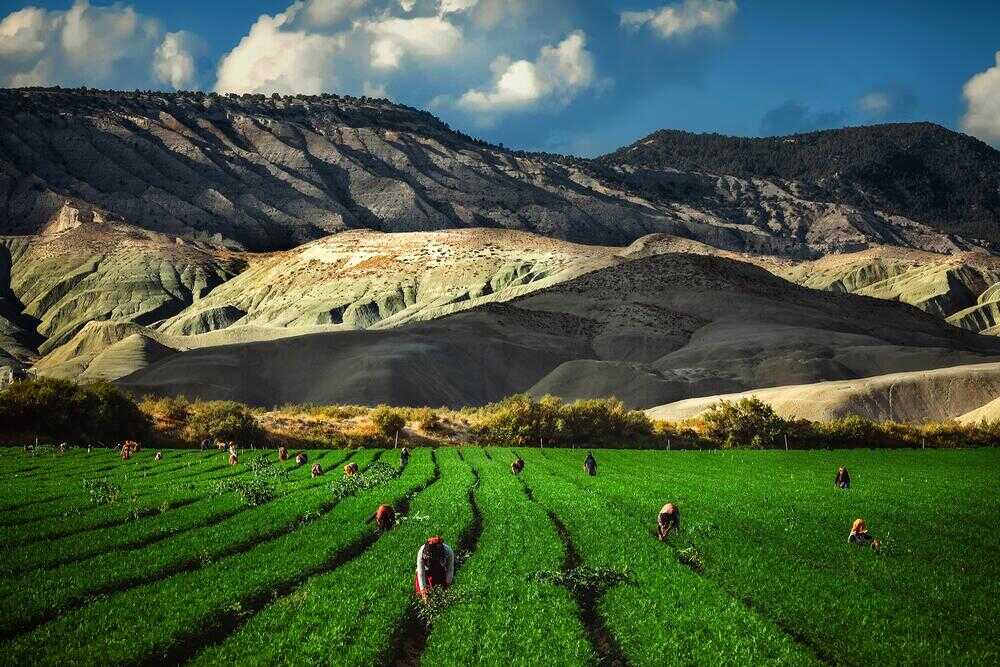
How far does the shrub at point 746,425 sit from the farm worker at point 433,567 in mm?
40130

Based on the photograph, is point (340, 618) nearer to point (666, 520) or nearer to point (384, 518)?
point (384, 518)

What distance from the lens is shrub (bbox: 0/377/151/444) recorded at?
42500mm

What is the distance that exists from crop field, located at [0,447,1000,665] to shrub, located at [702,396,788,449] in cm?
2320

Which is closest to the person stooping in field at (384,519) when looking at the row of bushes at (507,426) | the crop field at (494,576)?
the crop field at (494,576)

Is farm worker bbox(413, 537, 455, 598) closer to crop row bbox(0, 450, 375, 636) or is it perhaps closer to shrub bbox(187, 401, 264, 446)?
crop row bbox(0, 450, 375, 636)

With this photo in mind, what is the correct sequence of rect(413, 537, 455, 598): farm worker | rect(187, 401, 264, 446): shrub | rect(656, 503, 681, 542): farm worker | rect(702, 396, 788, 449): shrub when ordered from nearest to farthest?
rect(413, 537, 455, 598): farm worker → rect(656, 503, 681, 542): farm worker → rect(187, 401, 264, 446): shrub → rect(702, 396, 788, 449): shrub

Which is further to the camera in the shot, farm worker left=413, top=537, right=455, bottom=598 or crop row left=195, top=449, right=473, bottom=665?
farm worker left=413, top=537, right=455, bottom=598

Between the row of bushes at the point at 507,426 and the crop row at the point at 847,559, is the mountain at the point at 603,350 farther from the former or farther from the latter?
the crop row at the point at 847,559

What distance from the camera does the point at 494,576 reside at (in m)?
13.0

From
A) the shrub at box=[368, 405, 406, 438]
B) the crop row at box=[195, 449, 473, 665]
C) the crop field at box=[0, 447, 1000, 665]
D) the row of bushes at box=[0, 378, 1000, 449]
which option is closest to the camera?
the crop row at box=[195, 449, 473, 665]

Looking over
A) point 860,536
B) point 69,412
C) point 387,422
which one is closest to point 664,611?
point 860,536

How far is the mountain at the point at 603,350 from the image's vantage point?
252ft

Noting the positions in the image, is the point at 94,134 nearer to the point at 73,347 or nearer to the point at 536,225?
the point at 73,347

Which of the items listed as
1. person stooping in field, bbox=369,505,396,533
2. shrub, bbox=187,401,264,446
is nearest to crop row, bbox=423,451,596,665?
person stooping in field, bbox=369,505,396,533
